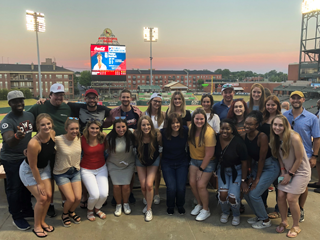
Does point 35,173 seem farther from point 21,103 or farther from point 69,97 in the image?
point 69,97

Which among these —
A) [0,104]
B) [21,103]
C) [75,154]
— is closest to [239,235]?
[75,154]

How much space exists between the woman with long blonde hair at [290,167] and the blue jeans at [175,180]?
1.62 m

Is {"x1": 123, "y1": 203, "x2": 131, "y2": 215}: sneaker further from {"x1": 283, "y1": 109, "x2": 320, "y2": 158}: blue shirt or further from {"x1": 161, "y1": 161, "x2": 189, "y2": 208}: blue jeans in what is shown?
{"x1": 283, "y1": 109, "x2": 320, "y2": 158}: blue shirt

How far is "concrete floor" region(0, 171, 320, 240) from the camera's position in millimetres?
3574

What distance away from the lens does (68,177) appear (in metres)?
3.98

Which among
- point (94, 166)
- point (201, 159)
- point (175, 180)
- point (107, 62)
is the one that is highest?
point (107, 62)

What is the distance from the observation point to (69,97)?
74125 millimetres

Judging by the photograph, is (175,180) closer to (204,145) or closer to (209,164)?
(209,164)

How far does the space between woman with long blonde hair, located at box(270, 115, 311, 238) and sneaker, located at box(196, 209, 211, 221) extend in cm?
114

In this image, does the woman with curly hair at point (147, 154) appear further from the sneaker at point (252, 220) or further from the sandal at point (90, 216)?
the sneaker at point (252, 220)

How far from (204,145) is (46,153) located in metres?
2.73

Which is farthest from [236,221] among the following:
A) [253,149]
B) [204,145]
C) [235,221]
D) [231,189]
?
[204,145]

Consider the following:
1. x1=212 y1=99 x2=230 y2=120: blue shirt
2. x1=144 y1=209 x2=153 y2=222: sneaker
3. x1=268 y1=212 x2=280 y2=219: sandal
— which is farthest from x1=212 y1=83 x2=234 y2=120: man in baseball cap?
x1=144 y1=209 x2=153 y2=222: sneaker

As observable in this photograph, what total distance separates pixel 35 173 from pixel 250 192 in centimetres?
355
